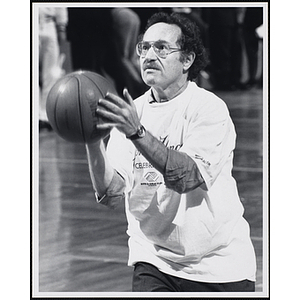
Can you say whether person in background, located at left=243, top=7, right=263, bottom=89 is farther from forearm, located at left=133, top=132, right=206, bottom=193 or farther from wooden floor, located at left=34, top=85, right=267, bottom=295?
forearm, located at left=133, top=132, right=206, bottom=193

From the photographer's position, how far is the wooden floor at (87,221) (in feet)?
24.0

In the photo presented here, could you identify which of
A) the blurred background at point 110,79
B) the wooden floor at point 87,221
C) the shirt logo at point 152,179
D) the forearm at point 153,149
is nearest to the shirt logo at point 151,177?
the shirt logo at point 152,179

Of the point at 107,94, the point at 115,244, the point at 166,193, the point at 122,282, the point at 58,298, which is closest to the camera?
the point at 107,94

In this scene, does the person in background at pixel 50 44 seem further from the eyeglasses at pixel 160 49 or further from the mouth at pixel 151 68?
the mouth at pixel 151 68

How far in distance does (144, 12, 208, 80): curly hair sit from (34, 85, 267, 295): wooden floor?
88 cm

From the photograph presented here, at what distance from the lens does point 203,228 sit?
600 cm

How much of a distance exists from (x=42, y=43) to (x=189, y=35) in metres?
1.56

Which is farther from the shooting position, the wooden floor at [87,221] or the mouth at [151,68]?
the wooden floor at [87,221]

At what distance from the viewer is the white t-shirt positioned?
19.5 feet

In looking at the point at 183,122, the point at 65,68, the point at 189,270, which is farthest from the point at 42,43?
the point at 189,270

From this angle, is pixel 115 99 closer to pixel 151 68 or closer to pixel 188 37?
pixel 151 68

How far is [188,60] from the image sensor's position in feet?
20.6

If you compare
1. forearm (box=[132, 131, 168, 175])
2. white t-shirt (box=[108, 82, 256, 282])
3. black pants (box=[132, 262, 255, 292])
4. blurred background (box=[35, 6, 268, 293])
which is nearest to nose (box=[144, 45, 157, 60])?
white t-shirt (box=[108, 82, 256, 282])

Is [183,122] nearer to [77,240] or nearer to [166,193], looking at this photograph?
[166,193]
